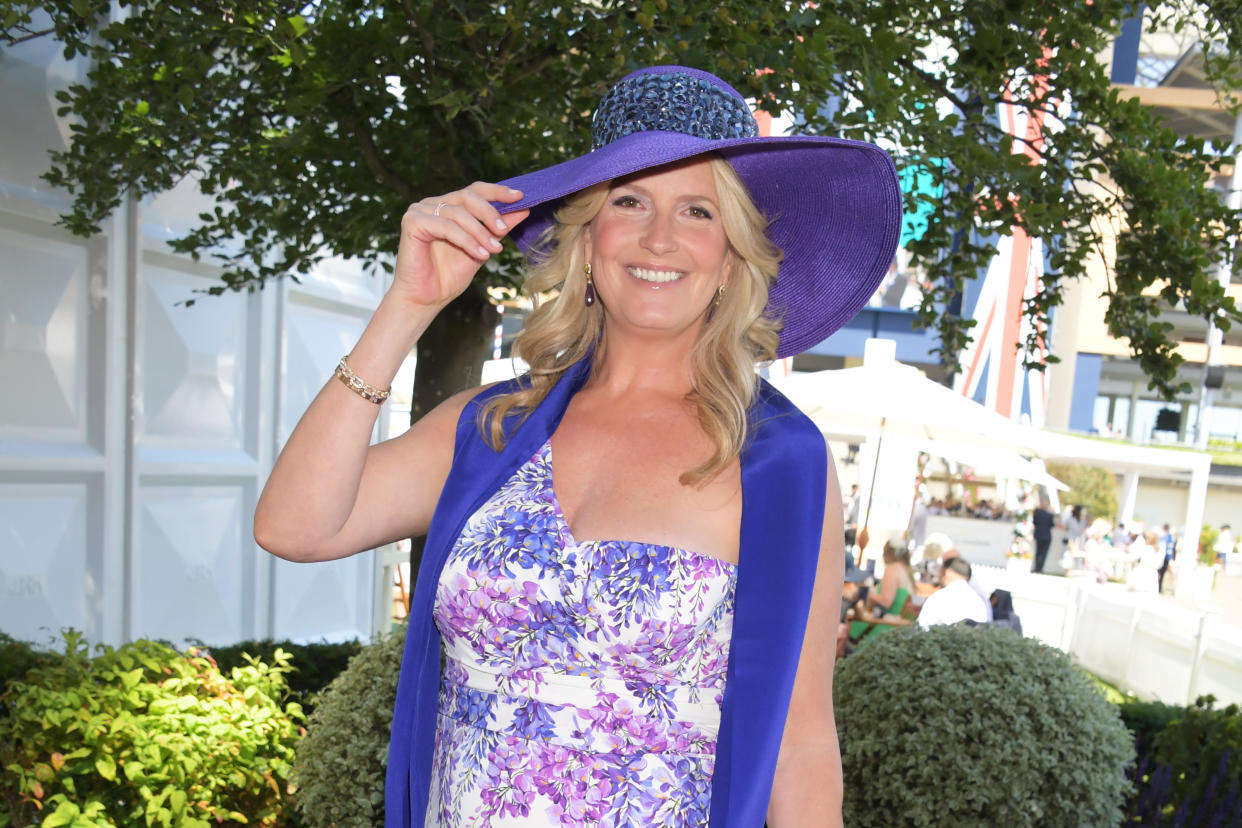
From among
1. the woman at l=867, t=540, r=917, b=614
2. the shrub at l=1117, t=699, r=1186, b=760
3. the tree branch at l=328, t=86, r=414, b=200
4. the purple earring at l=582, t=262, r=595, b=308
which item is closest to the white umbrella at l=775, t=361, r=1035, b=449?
the woman at l=867, t=540, r=917, b=614

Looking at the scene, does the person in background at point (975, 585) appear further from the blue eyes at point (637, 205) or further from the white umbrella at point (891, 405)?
the blue eyes at point (637, 205)

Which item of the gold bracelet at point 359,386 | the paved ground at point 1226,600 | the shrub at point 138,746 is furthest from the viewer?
the paved ground at point 1226,600

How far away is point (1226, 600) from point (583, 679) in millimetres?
26796

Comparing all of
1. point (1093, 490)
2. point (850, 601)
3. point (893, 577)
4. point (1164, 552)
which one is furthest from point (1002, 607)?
point (1093, 490)

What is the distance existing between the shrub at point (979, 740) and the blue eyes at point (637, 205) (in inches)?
114

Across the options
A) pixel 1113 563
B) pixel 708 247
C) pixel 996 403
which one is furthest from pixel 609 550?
pixel 1113 563

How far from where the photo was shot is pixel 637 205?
1995 mm

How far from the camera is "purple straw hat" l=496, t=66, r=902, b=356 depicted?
6.01 feet

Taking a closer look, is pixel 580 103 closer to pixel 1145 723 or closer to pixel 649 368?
pixel 649 368

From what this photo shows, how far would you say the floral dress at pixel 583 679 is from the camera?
1760 millimetres

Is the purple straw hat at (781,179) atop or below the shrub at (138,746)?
atop

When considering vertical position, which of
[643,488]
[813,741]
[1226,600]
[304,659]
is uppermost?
[643,488]

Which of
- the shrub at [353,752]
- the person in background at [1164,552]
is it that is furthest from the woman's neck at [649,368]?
the person in background at [1164,552]

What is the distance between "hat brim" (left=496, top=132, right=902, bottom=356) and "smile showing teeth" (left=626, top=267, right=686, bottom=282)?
18 cm
